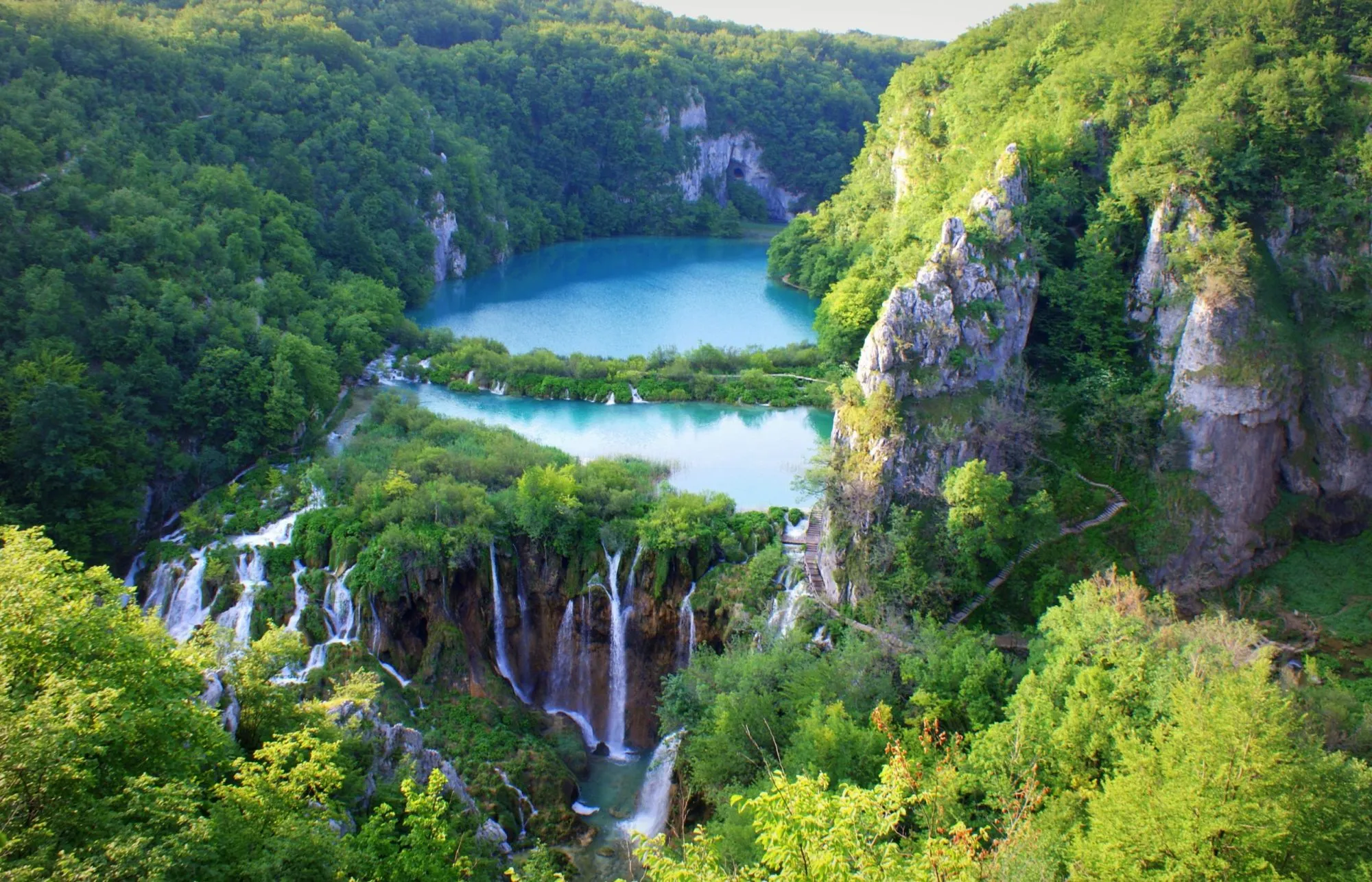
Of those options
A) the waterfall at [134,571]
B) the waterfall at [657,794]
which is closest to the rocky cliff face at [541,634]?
the waterfall at [657,794]

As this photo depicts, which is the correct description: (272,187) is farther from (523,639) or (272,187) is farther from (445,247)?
(523,639)

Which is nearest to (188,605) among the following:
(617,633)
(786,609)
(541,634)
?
(541,634)

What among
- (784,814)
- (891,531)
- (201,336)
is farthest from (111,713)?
(201,336)

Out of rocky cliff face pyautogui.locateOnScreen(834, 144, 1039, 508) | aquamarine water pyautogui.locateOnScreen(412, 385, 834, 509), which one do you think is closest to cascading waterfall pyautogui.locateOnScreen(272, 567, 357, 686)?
aquamarine water pyautogui.locateOnScreen(412, 385, 834, 509)

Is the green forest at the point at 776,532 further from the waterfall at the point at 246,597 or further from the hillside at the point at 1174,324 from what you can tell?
the waterfall at the point at 246,597

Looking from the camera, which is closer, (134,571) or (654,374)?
(134,571)

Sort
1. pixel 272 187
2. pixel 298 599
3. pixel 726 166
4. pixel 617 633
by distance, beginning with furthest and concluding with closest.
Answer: pixel 726 166
pixel 272 187
pixel 617 633
pixel 298 599
